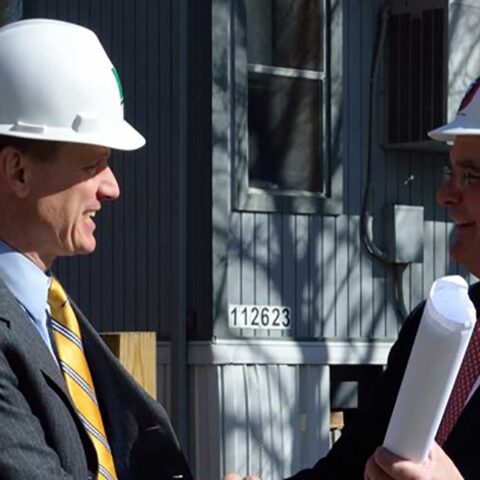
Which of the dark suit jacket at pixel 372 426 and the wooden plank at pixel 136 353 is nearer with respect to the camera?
the dark suit jacket at pixel 372 426

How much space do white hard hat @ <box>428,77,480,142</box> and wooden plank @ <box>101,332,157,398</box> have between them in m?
1.09

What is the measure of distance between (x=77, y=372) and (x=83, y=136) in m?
0.53

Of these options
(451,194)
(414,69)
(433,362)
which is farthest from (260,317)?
(433,362)

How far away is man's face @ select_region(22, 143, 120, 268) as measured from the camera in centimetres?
379

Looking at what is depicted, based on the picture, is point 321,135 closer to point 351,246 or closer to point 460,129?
point 351,246

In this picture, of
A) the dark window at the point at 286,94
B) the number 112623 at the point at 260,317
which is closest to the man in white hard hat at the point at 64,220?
the number 112623 at the point at 260,317

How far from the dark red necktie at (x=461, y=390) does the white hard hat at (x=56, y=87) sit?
2.98ft

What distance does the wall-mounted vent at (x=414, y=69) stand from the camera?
1198cm

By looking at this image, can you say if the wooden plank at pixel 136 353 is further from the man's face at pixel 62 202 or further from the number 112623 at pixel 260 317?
the number 112623 at pixel 260 317

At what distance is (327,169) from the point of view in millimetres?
11812

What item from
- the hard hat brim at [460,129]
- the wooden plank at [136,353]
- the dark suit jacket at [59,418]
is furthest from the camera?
the wooden plank at [136,353]

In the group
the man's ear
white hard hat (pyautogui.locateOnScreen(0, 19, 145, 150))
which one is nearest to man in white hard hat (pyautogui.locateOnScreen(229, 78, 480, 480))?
white hard hat (pyautogui.locateOnScreen(0, 19, 145, 150))

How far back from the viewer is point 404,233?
1202cm

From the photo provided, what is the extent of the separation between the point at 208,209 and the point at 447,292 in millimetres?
→ 8292
